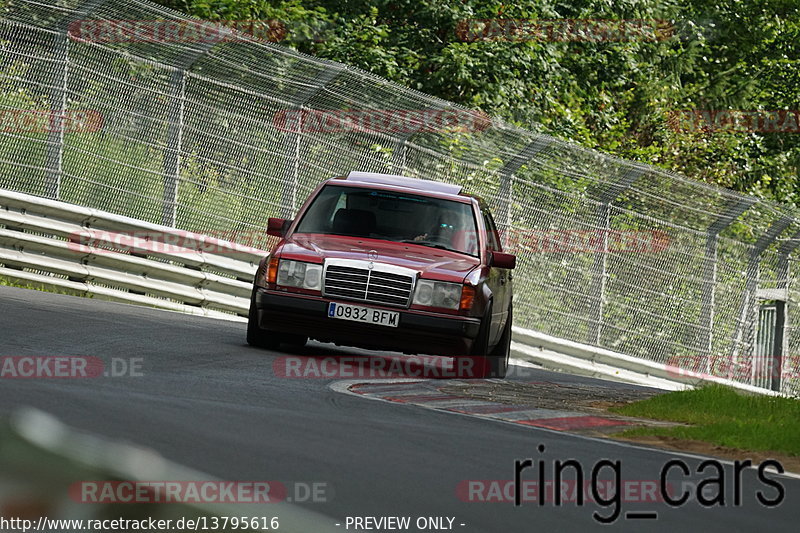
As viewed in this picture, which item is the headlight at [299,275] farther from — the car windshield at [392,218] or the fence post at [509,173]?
the fence post at [509,173]

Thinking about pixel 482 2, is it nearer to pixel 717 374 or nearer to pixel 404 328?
pixel 717 374

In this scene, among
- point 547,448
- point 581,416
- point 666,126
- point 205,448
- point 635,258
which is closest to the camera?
point 205,448

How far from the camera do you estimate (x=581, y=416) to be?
9.50 metres

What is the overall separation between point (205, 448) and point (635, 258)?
13082mm

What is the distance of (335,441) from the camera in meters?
6.66

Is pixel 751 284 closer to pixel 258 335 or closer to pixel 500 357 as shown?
pixel 500 357

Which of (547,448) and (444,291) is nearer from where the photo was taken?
(547,448)

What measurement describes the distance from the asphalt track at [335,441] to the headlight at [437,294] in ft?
5.03

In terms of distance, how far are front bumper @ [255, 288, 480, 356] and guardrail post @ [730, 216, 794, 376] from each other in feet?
28.4

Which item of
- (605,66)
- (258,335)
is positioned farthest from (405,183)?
(605,66)

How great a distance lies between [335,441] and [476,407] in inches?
111

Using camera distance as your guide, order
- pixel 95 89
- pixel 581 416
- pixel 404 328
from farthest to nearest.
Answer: pixel 95 89, pixel 404 328, pixel 581 416

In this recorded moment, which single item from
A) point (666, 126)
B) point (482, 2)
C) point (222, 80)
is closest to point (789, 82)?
point (666, 126)

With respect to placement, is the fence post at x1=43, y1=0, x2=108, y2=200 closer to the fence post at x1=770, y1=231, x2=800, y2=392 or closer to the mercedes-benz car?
the mercedes-benz car
